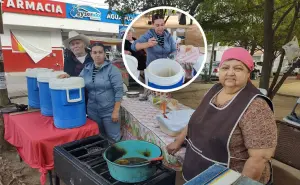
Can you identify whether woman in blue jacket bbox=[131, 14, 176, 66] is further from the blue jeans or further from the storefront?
the storefront

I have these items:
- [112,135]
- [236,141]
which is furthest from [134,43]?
[112,135]

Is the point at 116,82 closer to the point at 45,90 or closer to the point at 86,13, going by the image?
the point at 45,90

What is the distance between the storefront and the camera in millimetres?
10650

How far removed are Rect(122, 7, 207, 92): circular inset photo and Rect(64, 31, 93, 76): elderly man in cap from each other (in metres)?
1.38

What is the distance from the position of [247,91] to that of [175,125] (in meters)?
0.91

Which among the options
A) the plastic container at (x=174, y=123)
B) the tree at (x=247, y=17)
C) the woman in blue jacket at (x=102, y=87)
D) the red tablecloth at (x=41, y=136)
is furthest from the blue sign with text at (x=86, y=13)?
the plastic container at (x=174, y=123)

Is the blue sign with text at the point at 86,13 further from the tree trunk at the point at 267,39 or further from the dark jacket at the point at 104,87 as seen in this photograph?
the dark jacket at the point at 104,87

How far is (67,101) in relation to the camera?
69.6 inches

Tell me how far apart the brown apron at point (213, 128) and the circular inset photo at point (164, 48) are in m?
0.35

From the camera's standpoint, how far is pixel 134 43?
5.42 ft

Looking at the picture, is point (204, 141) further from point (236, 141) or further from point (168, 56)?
point (168, 56)

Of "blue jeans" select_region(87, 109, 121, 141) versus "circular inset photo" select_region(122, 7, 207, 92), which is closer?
"circular inset photo" select_region(122, 7, 207, 92)

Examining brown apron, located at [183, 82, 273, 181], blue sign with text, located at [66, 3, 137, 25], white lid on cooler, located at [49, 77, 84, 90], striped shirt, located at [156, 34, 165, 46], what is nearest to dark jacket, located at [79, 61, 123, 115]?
white lid on cooler, located at [49, 77, 84, 90]

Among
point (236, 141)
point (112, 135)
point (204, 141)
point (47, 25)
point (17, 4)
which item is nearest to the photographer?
point (236, 141)
